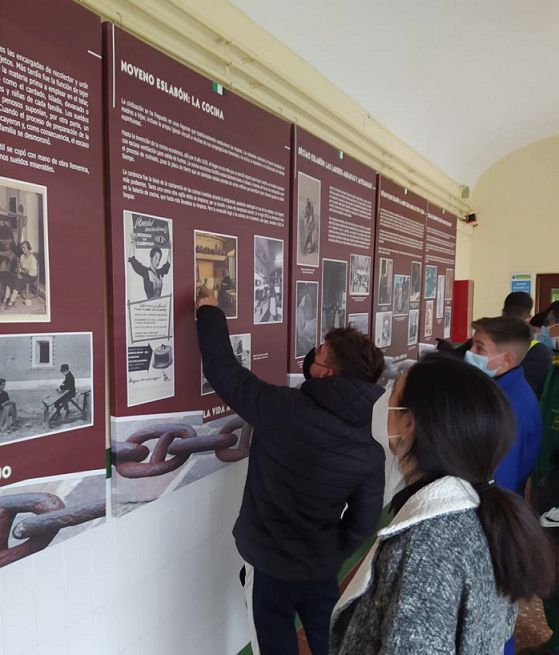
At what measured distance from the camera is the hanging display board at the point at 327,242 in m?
2.35

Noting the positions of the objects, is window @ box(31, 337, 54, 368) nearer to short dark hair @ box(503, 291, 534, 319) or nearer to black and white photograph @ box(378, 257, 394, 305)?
black and white photograph @ box(378, 257, 394, 305)

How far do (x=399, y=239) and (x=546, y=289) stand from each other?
2698 mm

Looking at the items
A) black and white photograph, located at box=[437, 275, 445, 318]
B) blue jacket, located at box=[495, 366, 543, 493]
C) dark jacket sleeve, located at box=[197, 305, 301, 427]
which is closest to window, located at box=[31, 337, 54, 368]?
dark jacket sleeve, located at box=[197, 305, 301, 427]

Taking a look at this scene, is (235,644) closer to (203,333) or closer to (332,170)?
(203,333)

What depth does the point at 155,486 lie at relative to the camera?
5.29 feet

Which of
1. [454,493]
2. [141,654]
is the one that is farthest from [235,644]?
[454,493]

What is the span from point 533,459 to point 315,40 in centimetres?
223

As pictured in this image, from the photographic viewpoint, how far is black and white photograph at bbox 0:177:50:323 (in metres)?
1.15

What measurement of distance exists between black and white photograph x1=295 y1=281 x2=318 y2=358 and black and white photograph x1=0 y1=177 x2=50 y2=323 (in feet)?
4.33

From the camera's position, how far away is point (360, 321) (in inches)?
119

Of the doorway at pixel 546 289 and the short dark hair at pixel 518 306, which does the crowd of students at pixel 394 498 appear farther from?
the doorway at pixel 546 289

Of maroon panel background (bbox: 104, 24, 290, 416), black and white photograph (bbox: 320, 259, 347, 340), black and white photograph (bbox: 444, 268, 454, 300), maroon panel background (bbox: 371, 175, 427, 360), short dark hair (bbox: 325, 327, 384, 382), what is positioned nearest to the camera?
maroon panel background (bbox: 104, 24, 290, 416)

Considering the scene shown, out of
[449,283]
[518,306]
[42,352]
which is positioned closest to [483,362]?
[518,306]

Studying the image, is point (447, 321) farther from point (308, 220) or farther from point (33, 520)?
point (33, 520)
